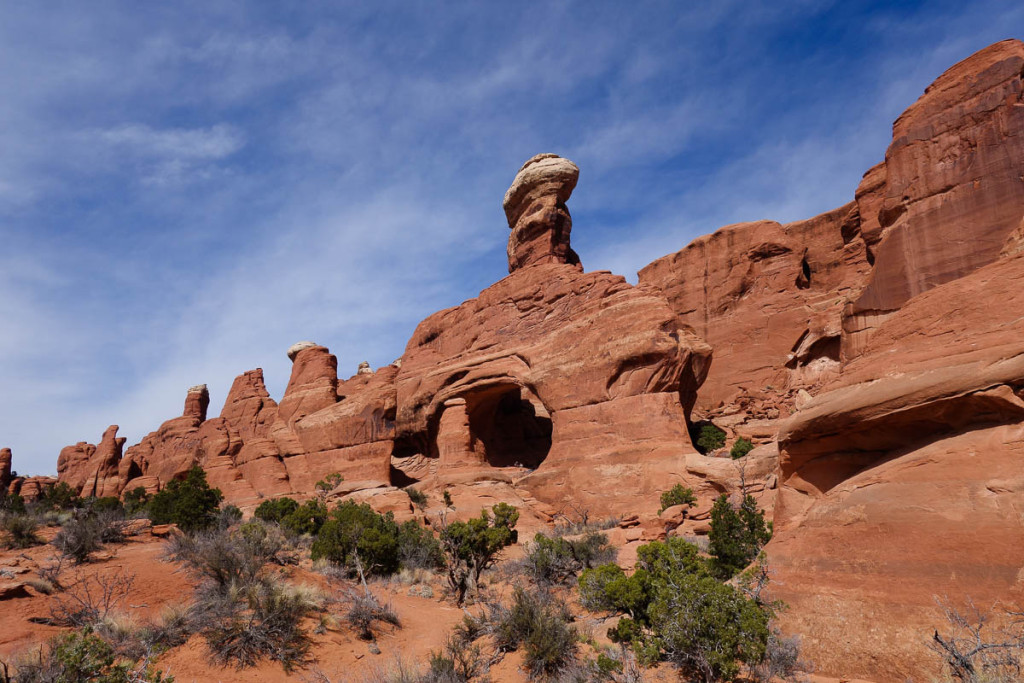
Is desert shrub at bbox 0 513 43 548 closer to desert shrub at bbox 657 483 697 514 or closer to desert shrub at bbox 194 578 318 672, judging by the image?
desert shrub at bbox 194 578 318 672

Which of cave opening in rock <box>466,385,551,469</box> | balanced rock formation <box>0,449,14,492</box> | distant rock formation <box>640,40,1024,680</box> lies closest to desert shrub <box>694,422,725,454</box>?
cave opening in rock <box>466,385,551,469</box>

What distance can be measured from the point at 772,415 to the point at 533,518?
14.1 meters

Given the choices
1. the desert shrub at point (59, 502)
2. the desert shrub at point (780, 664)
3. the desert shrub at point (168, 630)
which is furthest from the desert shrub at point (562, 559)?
the desert shrub at point (59, 502)

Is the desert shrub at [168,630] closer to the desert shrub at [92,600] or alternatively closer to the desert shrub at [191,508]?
the desert shrub at [92,600]

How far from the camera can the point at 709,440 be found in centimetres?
2428

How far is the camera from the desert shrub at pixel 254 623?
7.20 metres

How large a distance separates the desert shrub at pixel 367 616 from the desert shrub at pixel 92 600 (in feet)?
10.6

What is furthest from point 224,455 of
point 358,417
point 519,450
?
point 519,450

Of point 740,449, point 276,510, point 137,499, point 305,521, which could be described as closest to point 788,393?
point 740,449

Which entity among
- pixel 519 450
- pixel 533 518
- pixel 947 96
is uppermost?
pixel 947 96

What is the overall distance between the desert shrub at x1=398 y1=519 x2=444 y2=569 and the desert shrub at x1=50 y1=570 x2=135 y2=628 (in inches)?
213

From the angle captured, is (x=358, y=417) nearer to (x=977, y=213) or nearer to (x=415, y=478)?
(x=415, y=478)

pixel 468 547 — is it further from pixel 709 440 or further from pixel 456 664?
pixel 709 440

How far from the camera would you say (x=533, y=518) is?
18.0 m
